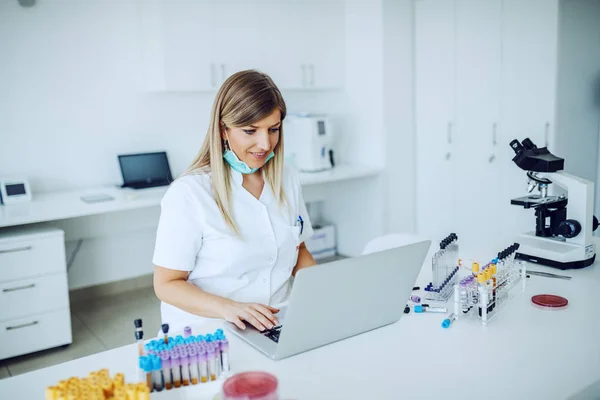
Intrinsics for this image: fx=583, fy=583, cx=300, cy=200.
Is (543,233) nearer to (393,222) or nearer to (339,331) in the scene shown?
(339,331)

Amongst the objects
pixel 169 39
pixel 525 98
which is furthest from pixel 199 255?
pixel 525 98

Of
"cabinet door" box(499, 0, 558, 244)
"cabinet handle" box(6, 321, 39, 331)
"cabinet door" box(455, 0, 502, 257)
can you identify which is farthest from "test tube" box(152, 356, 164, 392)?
"cabinet door" box(455, 0, 502, 257)

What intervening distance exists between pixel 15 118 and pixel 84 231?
0.81 meters

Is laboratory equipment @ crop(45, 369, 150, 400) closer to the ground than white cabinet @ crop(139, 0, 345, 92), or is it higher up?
closer to the ground

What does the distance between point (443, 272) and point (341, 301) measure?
1.74 feet

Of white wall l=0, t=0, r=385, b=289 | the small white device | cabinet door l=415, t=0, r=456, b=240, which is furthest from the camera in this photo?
cabinet door l=415, t=0, r=456, b=240

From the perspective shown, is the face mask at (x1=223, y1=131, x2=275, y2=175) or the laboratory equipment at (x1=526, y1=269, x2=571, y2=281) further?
the laboratory equipment at (x1=526, y1=269, x2=571, y2=281)

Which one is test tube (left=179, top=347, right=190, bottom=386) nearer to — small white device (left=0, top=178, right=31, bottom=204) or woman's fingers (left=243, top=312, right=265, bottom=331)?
woman's fingers (left=243, top=312, right=265, bottom=331)

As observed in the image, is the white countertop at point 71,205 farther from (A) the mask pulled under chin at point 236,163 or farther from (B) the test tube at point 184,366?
(B) the test tube at point 184,366

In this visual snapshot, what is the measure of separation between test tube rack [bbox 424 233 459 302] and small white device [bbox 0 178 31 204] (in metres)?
2.57

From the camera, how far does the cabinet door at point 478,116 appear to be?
3.94 m

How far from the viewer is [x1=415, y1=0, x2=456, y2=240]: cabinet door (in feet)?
13.9

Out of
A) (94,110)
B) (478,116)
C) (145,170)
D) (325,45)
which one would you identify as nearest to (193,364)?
(145,170)

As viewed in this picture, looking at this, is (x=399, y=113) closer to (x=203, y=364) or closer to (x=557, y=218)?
(x=557, y=218)
